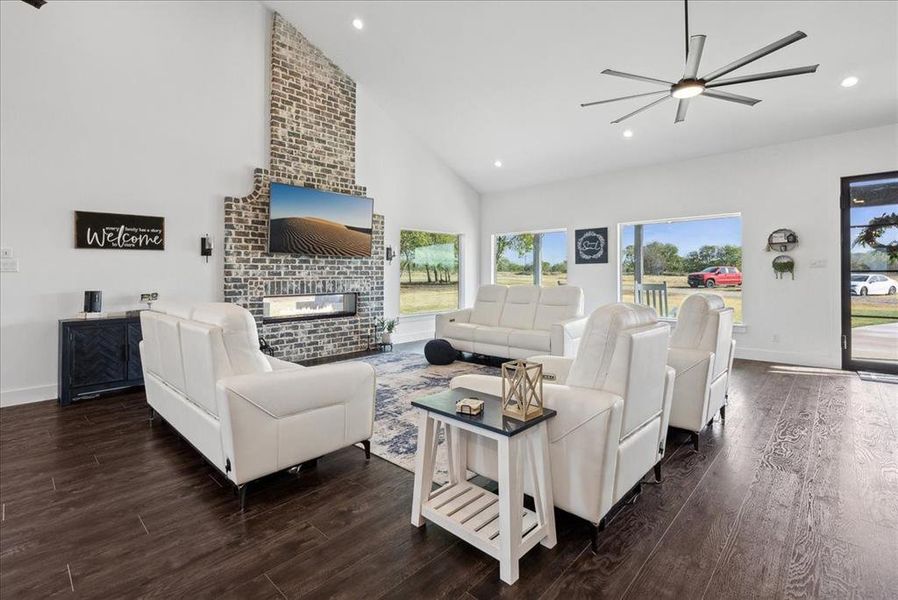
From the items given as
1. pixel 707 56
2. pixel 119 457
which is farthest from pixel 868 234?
pixel 119 457

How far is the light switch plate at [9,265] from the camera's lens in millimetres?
3943

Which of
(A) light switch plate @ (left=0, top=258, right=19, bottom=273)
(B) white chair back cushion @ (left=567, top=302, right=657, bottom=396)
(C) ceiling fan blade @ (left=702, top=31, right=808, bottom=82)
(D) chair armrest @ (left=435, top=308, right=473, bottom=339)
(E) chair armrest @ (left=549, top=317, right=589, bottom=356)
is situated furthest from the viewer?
(D) chair armrest @ (left=435, top=308, right=473, bottom=339)

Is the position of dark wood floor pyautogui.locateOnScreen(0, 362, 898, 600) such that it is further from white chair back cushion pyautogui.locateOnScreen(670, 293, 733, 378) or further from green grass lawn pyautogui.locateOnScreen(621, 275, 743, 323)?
green grass lawn pyautogui.locateOnScreen(621, 275, 743, 323)

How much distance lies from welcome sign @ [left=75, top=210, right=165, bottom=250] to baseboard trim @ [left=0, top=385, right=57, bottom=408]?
1.43 m

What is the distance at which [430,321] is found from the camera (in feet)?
26.3

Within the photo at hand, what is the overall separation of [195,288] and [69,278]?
114cm

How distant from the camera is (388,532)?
1.99 m

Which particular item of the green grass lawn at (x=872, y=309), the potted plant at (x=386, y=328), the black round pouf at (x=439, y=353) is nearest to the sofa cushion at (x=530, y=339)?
the black round pouf at (x=439, y=353)

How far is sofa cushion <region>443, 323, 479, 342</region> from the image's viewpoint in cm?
597

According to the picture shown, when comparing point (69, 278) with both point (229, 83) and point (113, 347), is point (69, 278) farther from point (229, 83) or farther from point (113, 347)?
point (229, 83)

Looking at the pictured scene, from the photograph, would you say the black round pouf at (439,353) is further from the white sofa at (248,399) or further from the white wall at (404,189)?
the white sofa at (248,399)

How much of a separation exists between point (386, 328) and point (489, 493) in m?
4.96

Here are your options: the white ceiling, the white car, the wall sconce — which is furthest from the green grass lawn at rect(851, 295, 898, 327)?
the wall sconce

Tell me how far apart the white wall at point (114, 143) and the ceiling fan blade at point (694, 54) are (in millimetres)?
4924
